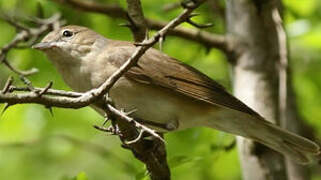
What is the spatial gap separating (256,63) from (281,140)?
536 mm

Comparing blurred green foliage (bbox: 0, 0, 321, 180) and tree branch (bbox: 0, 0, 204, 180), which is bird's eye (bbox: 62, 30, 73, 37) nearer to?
blurred green foliage (bbox: 0, 0, 321, 180)

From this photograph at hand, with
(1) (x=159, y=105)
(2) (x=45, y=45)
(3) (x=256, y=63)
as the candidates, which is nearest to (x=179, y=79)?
(1) (x=159, y=105)

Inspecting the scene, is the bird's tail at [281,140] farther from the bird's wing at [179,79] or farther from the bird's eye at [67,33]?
the bird's eye at [67,33]

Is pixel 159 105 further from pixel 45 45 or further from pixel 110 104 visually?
pixel 110 104

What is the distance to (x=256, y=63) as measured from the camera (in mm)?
4699

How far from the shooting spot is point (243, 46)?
15.5ft

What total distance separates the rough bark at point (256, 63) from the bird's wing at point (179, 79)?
0.61 feet

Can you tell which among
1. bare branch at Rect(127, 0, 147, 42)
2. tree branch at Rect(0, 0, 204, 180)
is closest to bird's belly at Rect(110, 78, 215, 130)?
bare branch at Rect(127, 0, 147, 42)

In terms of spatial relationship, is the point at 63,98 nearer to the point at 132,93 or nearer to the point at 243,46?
the point at 132,93

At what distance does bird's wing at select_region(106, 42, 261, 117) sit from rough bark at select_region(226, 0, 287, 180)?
0.61 feet

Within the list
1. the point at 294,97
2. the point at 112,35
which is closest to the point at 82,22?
the point at 112,35

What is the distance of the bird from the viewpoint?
4352 mm

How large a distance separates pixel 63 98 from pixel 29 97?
5.8 inches

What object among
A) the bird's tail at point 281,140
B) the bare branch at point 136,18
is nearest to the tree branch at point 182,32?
the bird's tail at point 281,140
